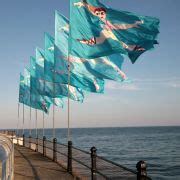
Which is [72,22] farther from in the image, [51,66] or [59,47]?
[51,66]

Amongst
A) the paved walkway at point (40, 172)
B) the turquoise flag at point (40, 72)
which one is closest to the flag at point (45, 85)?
→ the turquoise flag at point (40, 72)

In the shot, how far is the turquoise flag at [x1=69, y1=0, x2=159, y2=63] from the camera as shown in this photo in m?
12.7

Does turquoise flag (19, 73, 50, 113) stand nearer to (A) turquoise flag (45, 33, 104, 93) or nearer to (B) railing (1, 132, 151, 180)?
(B) railing (1, 132, 151, 180)

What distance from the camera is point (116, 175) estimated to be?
26.2 m

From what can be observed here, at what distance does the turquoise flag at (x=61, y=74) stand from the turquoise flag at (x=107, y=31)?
225cm

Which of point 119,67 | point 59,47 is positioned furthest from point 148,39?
point 59,47

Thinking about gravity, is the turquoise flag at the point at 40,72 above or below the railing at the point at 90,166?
above

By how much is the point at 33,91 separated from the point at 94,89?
31.2ft

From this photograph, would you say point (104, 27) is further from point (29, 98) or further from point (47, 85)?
point (29, 98)

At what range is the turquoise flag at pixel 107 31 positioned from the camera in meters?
12.7

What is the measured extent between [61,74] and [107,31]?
5558 millimetres

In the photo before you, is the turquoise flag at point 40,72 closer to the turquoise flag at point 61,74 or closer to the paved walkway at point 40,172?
the turquoise flag at point 61,74

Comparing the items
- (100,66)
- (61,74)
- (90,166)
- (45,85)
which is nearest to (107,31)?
(100,66)

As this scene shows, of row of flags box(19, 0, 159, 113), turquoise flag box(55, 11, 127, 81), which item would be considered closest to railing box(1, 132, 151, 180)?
row of flags box(19, 0, 159, 113)
